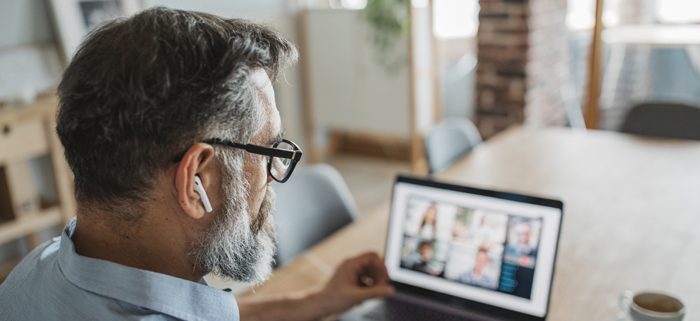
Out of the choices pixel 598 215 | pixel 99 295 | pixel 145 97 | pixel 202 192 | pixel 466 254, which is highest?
pixel 145 97

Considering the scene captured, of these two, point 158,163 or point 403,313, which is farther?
point 403,313

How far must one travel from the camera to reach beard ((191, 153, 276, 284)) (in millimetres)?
896

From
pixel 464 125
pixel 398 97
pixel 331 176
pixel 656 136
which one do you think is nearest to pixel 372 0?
pixel 398 97

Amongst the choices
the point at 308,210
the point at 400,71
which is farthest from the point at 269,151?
the point at 400,71

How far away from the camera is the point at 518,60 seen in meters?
3.69

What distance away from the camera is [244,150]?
88cm

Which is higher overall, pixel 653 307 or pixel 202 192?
pixel 202 192

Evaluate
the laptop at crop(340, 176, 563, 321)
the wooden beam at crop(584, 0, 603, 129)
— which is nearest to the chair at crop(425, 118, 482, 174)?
the laptop at crop(340, 176, 563, 321)

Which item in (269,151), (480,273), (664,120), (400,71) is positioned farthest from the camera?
(400,71)

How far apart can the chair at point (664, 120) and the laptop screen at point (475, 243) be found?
173cm

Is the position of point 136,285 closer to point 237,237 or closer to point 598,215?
point 237,237

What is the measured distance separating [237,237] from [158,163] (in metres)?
0.18

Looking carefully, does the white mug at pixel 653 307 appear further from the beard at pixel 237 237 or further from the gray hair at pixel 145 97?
the gray hair at pixel 145 97

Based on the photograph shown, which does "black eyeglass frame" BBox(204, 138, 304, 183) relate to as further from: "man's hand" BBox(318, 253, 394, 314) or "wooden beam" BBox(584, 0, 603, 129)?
"wooden beam" BBox(584, 0, 603, 129)
